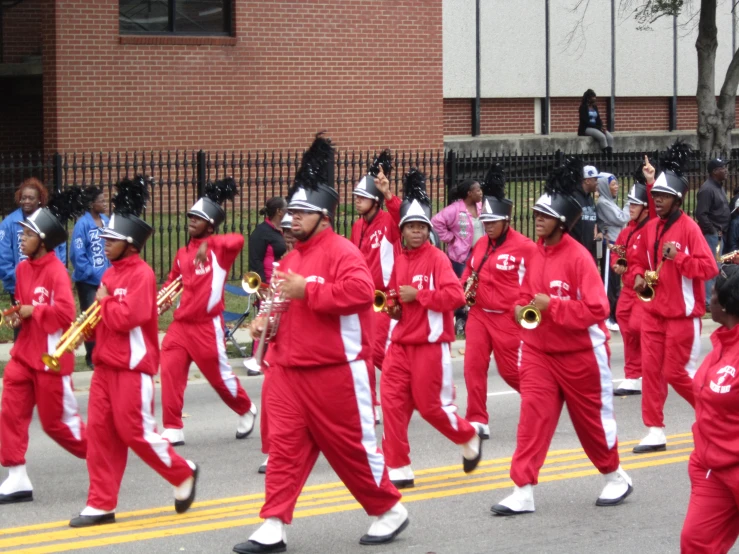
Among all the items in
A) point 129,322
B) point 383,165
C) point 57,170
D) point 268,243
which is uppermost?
point 57,170

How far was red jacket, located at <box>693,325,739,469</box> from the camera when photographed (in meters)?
5.56

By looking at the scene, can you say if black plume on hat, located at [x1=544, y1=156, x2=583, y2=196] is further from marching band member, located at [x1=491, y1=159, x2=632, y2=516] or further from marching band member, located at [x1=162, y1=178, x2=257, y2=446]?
marching band member, located at [x1=162, y1=178, x2=257, y2=446]

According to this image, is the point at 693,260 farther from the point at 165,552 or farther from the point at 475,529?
the point at 165,552

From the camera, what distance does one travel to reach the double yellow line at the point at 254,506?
7.34 meters

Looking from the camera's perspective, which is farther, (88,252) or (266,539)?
(88,252)

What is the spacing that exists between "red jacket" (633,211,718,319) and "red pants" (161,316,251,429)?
131 inches

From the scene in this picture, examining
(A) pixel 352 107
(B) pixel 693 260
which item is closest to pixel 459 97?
(A) pixel 352 107

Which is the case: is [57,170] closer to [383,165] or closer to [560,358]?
[383,165]

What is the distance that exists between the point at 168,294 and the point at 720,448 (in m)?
5.22

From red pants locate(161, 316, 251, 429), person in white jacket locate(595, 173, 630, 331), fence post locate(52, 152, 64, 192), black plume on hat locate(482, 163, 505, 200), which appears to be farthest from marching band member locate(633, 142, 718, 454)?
fence post locate(52, 152, 64, 192)

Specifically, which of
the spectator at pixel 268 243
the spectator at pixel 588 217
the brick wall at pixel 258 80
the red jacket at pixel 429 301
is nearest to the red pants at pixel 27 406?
the red jacket at pixel 429 301

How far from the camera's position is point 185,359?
9797 mm

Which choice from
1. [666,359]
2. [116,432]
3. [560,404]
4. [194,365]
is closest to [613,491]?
[560,404]

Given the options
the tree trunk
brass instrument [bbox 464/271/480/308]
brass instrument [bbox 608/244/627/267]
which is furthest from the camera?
the tree trunk
